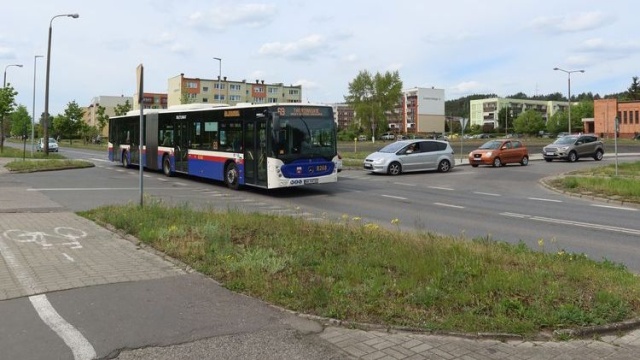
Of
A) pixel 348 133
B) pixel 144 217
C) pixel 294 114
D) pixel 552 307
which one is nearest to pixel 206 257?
pixel 144 217

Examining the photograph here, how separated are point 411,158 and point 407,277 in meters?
21.5

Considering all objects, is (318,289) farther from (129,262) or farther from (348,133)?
(348,133)

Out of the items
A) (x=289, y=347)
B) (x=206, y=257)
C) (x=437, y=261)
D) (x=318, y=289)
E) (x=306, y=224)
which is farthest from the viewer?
(x=306, y=224)

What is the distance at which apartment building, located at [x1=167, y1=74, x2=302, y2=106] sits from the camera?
128 m

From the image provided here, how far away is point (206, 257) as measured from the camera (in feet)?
22.6

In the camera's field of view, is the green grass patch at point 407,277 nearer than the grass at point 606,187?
Yes

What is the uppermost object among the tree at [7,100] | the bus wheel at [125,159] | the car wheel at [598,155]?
the tree at [7,100]

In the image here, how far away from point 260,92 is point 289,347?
14135 centimetres

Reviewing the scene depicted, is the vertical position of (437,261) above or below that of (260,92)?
below

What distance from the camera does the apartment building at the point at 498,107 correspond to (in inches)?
6988

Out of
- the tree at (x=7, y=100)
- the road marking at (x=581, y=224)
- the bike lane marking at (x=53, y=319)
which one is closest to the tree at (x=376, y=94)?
the tree at (x=7, y=100)

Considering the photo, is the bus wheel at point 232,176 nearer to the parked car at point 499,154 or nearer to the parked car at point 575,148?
the parked car at point 499,154

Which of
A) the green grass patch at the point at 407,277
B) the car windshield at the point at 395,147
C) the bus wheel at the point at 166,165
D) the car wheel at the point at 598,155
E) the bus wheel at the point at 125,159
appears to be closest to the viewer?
the green grass patch at the point at 407,277

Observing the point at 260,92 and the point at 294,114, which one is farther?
the point at 260,92
